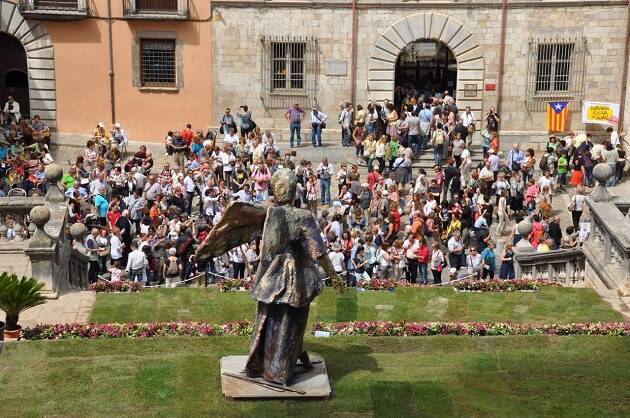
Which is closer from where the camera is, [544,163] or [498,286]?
[498,286]

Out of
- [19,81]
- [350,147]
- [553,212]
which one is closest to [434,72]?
[350,147]

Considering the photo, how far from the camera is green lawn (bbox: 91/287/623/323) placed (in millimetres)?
17969

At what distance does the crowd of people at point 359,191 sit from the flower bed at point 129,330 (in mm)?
5938

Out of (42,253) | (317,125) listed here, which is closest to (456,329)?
(42,253)

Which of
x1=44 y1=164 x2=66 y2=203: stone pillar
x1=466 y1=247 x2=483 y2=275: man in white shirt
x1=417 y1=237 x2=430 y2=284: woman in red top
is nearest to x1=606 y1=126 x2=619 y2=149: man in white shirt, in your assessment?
x1=466 y1=247 x2=483 y2=275: man in white shirt

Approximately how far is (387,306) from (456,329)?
2434 millimetres

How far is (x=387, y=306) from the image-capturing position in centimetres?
1872

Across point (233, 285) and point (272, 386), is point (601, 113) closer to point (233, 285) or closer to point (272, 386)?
point (233, 285)

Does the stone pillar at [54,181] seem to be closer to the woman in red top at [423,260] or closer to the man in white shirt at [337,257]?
the man in white shirt at [337,257]

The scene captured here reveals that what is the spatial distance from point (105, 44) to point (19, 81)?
3.74m

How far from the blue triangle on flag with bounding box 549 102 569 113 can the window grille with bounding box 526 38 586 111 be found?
0.32 metres

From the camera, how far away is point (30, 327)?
652 inches

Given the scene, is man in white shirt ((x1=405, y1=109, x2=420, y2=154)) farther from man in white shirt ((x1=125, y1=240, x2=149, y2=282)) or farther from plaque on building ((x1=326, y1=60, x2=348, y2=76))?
man in white shirt ((x1=125, y1=240, x2=149, y2=282))

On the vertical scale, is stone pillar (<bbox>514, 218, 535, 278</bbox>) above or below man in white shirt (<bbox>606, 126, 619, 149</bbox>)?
below
